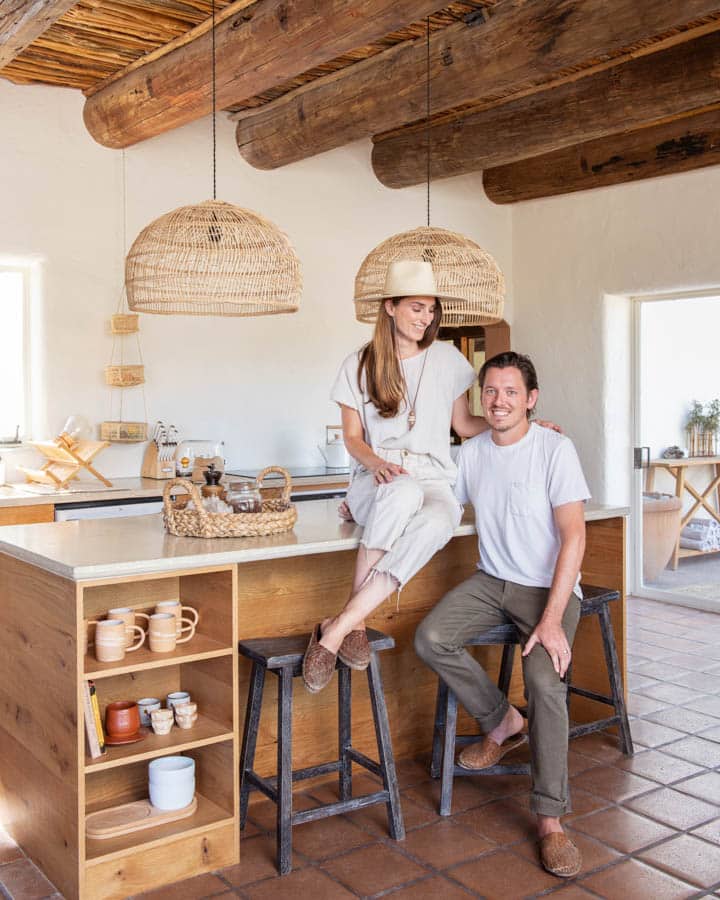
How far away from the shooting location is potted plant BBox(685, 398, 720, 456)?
19.9ft

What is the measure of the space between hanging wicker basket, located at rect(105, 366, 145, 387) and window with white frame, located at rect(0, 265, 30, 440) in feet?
1.52

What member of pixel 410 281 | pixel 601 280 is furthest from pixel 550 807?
pixel 601 280

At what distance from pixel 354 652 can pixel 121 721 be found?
69cm

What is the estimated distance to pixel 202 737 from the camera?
283 cm

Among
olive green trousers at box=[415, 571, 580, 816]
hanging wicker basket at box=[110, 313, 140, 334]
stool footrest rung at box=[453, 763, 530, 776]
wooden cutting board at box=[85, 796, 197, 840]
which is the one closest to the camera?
wooden cutting board at box=[85, 796, 197, 840]

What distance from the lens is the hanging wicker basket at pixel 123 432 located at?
5.39 metres

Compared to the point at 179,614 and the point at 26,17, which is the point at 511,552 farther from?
the point at 26,17

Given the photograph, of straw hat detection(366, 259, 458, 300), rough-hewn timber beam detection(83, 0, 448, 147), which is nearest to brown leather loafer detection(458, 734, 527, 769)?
straw hat detection(366, 259, 458, 300)

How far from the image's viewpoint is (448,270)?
4262mm

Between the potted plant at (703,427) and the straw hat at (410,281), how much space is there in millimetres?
3268

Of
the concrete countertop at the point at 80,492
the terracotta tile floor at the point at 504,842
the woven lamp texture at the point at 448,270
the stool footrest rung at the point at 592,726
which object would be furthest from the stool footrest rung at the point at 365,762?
the concrete countertop at the point at 80,492

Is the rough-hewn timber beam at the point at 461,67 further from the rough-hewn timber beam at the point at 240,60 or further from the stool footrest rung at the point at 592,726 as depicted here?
the stool footrest rung at the point at 592,726

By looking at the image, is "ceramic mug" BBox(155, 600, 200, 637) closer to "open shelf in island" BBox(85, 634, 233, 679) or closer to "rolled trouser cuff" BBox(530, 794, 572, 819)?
"open shelf in island" BBox(85, 634, 233, 679)

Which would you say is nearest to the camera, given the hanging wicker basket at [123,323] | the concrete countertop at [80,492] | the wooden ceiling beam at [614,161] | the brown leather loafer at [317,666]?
the brown leather loafer at [317,666]
